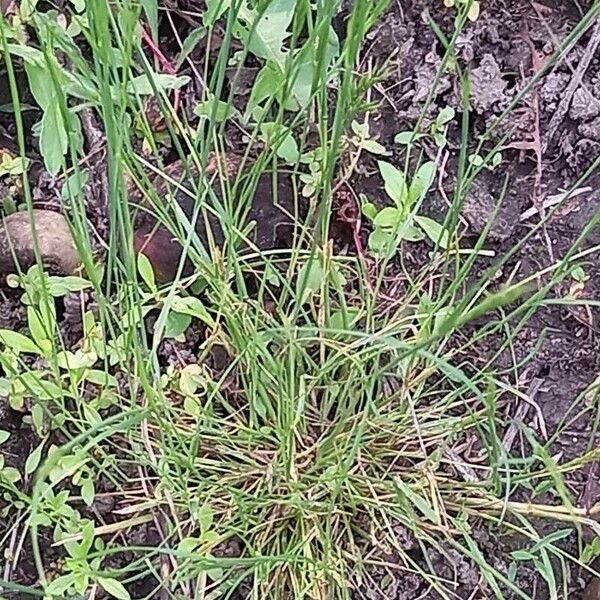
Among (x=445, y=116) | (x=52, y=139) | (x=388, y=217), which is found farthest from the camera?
(x=445, y=116)

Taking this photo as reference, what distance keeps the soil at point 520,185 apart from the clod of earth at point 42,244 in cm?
4

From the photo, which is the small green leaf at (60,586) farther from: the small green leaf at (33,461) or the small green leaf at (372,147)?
the small green leaf at (372,147)

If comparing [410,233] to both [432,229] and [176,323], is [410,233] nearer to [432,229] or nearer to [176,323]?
[432,229]

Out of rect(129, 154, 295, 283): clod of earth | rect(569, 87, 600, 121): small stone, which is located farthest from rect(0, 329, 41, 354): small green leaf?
rect(569, 87, 600, 121): small stone

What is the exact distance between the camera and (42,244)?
3.03 ft

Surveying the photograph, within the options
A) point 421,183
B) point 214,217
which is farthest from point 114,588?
point 421,183

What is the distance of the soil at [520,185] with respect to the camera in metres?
0.95

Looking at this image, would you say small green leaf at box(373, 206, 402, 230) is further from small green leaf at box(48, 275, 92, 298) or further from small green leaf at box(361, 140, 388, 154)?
small green leaf at box(48, 275, 92, 298)

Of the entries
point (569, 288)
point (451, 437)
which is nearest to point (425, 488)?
point (451, 437)

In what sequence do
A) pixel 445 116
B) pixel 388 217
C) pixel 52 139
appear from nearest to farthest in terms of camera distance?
pixel 52 139 < pixel 388 217 < pixel 445 116

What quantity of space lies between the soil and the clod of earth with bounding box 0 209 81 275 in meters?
0.04

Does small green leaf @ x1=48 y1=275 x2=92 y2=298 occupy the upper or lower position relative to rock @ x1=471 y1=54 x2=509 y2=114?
lower

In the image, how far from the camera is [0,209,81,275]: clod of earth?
0.92 meters

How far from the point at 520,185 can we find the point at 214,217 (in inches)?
13.8
